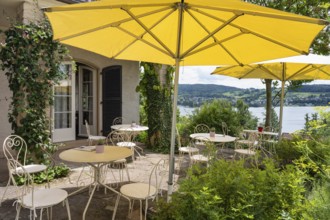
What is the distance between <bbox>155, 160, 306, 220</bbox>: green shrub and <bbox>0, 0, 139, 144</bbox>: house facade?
5774 millimetres

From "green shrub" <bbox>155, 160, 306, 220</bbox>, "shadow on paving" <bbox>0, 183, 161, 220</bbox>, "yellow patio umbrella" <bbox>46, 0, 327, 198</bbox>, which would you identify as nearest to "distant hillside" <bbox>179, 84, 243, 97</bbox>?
"yellow patio umbrella" <bbox>46, 0, 327, 198</bbox>

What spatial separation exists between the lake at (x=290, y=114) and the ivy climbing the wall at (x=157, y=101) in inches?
88.6

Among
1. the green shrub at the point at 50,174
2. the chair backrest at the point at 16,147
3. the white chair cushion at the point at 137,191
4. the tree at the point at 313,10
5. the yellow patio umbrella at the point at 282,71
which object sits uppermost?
the tree at the point at 313,10

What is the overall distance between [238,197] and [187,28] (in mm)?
2194

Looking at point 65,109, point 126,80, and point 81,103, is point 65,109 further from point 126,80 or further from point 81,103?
point 126,80

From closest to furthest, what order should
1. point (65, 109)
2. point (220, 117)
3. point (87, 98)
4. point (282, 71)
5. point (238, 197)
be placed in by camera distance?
1. point (238, 197)
2. point (282, 71)
3. point (65, 109)
4. point (87, 98)
5. point (220, 117)

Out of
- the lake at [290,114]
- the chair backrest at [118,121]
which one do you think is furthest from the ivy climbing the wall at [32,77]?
the lake at [290,114]

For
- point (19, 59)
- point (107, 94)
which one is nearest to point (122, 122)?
point (107, 94)

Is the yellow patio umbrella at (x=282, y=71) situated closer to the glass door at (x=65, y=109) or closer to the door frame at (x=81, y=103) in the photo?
the door frame at (x=81, y=103)

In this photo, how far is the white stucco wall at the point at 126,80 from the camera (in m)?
8.05

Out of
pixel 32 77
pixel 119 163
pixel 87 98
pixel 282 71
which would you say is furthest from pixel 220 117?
pixel 32 77

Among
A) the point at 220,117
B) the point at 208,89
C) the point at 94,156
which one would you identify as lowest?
the point at 94,156

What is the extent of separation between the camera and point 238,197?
190 centimetres

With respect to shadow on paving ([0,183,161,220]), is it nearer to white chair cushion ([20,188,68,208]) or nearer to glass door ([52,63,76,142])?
white chair cushion ([20,188,68,208])
